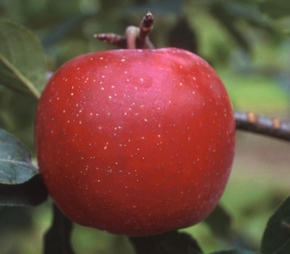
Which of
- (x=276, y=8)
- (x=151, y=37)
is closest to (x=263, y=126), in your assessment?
(x=276, y=8)

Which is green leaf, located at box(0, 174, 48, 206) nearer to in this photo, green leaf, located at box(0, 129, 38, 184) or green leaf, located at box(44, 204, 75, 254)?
green leaf, located at box(0, 129, 38, 184)

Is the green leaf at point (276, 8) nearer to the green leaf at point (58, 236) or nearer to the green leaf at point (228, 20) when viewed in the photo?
the green leaf at point (228, 20)

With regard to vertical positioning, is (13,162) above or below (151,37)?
above

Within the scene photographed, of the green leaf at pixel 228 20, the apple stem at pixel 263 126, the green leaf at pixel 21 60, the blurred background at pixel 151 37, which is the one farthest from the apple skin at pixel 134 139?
the green leaf at pixel 228 20

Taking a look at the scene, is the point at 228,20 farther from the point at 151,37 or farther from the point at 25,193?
the point at 25,193

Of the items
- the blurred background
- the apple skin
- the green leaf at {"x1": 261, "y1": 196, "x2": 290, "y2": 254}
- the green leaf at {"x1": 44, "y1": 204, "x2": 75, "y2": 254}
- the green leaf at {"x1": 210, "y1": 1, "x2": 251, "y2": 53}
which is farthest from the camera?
the green leaf at {"x1": 210, "y1": 1, "x2": 251, "y2": 53}

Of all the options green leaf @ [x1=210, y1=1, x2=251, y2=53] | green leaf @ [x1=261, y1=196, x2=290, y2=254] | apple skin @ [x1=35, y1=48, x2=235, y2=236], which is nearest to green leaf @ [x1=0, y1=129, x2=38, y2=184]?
apple skin @ [x1=35, y1=48, x2=235, y2=236]

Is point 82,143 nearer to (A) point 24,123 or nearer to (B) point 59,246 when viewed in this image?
(B) point 59,246
